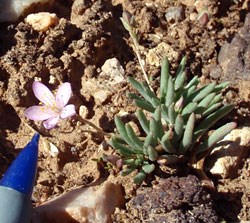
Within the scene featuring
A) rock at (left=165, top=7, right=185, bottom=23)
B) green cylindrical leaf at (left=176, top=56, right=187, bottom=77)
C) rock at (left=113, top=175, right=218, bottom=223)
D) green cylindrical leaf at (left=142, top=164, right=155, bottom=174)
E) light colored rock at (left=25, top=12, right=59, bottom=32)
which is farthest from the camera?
rock at (left=165, top=7, right=185, bottom=23)

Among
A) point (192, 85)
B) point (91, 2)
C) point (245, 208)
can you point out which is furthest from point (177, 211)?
point (91, 2)

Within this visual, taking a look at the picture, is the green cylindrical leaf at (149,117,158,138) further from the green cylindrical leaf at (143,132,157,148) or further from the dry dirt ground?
the dry dirt ground

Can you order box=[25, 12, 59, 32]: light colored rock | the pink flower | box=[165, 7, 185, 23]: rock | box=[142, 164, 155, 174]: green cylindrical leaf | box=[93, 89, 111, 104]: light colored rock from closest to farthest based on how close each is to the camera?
box=[142, 164, 155, 174]: green cylindrical leaf
the pink flower
box=[93, 89, 111, 104]: light colored rock
box=[25, 12, 59, 32]: light colored rock
box=[165, 7, 185, 23]: rock

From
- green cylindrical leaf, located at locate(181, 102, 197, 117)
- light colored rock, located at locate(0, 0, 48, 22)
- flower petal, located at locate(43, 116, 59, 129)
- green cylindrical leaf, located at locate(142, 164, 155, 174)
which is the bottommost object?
green cylindrical leaf, located at locate(142, 164, 155, 174)

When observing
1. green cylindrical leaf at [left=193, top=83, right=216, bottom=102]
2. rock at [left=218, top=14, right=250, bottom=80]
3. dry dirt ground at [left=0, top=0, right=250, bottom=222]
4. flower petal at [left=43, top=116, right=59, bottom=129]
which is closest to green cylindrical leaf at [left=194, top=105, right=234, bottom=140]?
green cylindrical leaf at [left=193, top=83, right=216, bottom=102]

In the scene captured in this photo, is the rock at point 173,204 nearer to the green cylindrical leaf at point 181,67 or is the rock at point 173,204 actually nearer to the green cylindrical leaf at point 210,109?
the green cylindrical leaf at point 210,109

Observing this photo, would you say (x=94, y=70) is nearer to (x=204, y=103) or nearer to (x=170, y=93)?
(x=170, y=93)

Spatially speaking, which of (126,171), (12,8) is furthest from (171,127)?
(12,8)
